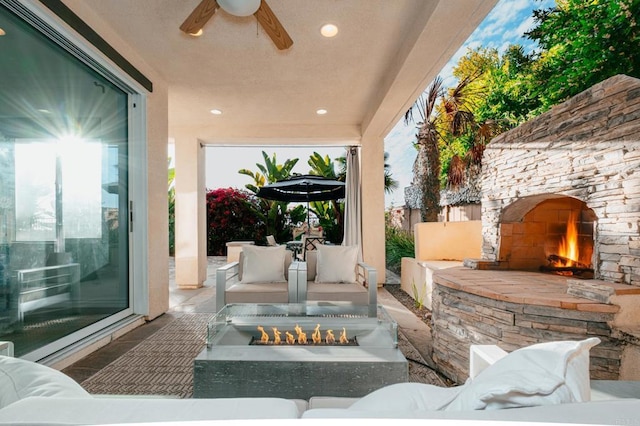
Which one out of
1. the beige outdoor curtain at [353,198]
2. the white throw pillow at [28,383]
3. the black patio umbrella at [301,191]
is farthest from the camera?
the black patio umbrella at [301,191]

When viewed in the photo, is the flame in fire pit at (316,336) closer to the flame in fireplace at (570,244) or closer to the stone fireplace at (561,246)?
the stone fireplace at (561,246)

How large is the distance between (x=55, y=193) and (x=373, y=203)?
4.15 metres

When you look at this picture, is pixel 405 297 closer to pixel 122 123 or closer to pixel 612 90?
pixel 612 90

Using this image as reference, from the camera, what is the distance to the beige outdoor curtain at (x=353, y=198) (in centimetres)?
552

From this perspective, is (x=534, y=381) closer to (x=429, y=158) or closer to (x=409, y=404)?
(x=409, y=404)

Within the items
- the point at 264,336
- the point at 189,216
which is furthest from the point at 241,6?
the point at 189,216

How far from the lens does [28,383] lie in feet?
2.26

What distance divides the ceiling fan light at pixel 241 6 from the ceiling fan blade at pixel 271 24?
0.05 m

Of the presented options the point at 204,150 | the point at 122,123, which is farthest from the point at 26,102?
the point at 204,150

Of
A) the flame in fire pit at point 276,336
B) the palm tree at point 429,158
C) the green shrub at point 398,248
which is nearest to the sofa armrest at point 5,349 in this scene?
the flame in fire pit at point 276,336

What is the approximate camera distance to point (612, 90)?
1957mm

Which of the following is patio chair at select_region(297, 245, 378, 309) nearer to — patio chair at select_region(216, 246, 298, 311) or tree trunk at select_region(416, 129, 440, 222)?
patio chair at select_region(216, 246, 298, 311)

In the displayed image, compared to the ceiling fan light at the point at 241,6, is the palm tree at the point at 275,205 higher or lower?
lower

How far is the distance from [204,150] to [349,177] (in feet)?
8.79
